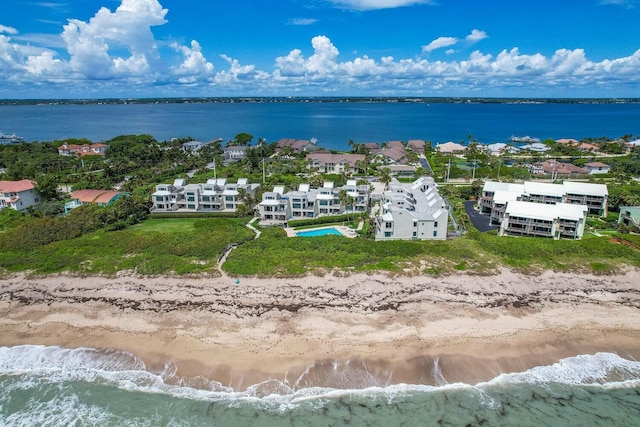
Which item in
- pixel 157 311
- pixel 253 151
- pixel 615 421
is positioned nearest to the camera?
pixel 615 421

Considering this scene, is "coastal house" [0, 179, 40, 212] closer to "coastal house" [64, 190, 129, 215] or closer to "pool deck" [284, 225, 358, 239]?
"coastal house" [64, 190, 129, 215]

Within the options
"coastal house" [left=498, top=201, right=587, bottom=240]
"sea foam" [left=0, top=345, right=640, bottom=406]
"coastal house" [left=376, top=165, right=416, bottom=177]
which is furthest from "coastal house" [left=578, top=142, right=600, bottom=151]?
"sea foam" [left=0, top=345, right=640, bottom=406]

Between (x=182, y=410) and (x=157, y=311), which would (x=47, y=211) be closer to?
(x=157, y=311)

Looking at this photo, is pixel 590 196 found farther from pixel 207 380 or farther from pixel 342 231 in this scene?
pixel 207 380

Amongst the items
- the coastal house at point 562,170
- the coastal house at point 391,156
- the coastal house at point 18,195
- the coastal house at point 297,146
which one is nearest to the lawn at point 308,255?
the coastal house at point 18,195

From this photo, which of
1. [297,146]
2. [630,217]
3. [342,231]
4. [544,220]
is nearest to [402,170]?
[297,146]

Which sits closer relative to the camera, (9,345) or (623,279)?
(9,345)

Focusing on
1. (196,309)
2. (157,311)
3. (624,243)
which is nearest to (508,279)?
(624,243)
